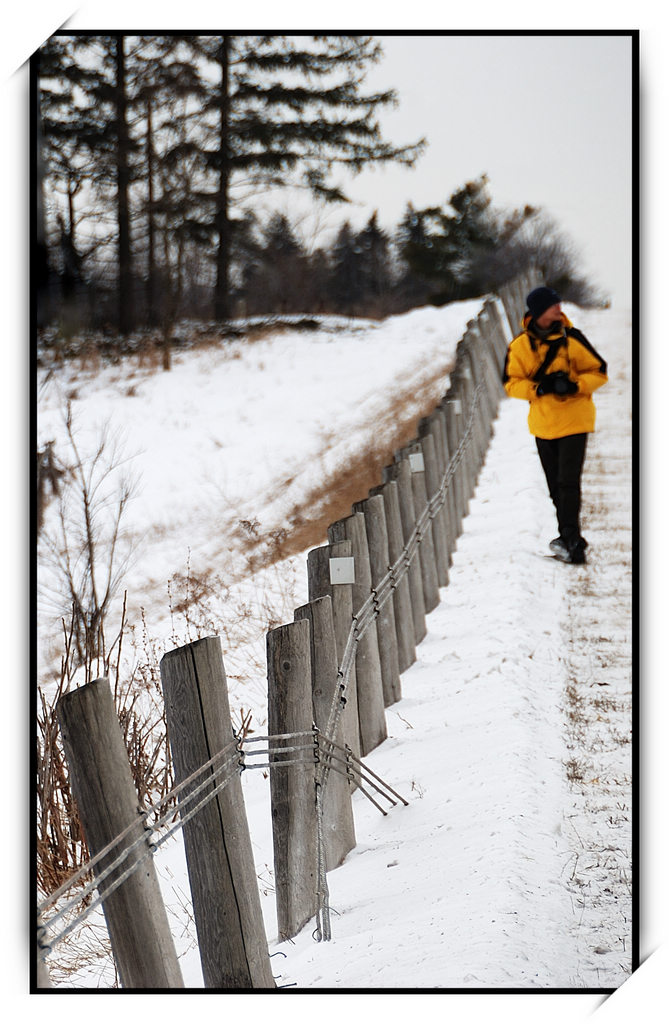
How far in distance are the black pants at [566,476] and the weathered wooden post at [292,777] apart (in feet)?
7.05

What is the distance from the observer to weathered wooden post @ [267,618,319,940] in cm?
202

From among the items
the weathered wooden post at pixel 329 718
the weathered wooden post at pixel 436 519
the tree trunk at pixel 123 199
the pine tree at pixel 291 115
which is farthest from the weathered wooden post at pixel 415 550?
the tree trunk at pixel 123 199

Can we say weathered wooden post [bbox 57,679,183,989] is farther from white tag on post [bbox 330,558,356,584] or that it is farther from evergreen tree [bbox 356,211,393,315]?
evergreen tree [bbox 356,211,393,315]

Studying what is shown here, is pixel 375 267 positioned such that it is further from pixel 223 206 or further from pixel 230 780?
pixel 230 780

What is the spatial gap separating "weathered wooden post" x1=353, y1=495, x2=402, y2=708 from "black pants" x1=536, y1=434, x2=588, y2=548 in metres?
1.17

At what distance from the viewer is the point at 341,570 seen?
2.56 metres

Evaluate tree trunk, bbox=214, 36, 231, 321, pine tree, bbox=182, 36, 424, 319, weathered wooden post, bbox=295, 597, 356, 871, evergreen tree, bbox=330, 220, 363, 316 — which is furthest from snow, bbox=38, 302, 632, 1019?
evergreen tree, bbox=330, 220, 363, 316

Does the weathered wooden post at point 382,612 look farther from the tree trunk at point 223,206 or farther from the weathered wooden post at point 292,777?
the tree trunk at point 223,206

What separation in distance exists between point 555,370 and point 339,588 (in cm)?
162

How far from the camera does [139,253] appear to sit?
18.0 ft

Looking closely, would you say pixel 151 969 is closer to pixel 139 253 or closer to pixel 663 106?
pixel 663 106

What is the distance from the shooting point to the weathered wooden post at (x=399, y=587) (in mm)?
3277
